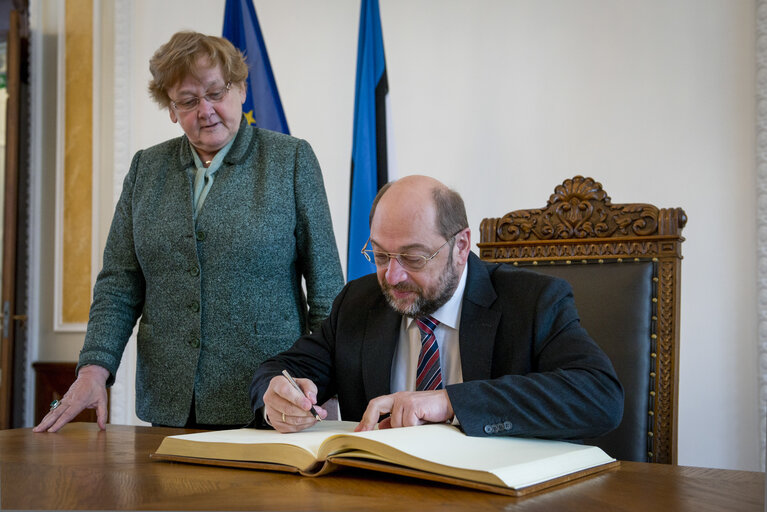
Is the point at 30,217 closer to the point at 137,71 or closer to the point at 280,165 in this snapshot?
the point at 137,71

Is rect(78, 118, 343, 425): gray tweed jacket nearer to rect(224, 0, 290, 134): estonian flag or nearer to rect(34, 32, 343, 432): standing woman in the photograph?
rect(34, 32, 343, 432): standing woman

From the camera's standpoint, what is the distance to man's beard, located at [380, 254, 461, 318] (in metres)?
1.83

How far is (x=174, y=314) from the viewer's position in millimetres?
2125

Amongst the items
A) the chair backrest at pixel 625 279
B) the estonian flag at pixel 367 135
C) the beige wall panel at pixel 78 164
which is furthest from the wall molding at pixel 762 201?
the beige wall panel at pixel 78 164

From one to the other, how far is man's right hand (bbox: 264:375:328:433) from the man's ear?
50 centimetres

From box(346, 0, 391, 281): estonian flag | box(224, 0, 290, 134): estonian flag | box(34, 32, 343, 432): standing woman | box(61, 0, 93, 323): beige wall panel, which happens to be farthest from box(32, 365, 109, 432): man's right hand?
box(61, 0, 93, 323): beige wall panel

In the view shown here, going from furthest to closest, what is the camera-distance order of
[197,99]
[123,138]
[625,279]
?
[123,138] < [197,99] < [625,279]

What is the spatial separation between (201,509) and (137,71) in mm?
4178

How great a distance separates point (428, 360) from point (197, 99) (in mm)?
966

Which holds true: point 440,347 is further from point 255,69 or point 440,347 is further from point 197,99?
point 255,69

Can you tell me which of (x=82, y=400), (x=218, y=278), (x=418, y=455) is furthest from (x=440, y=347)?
(x=82, y=400)

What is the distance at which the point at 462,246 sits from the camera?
6.28 ft

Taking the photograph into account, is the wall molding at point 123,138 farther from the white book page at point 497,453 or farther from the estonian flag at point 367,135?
the white book page at point 497,453

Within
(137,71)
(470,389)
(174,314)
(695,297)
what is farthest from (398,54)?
(470,389)
